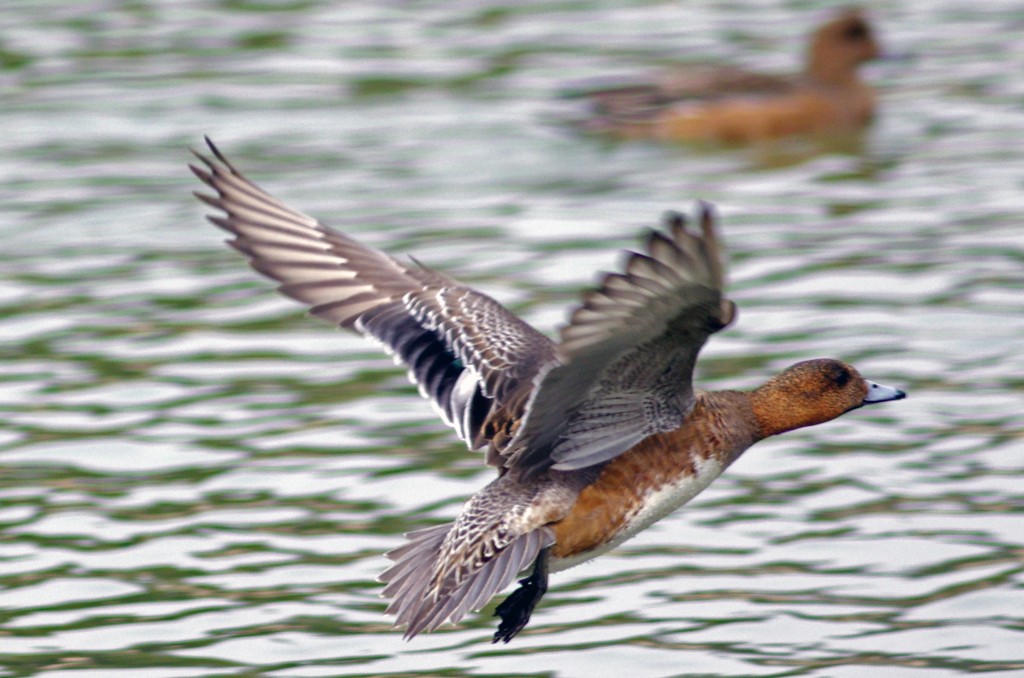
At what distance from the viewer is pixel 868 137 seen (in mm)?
12508

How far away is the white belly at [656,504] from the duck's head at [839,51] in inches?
314

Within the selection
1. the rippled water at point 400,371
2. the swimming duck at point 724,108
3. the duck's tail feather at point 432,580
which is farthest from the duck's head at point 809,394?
the swimming duck at point 724,108

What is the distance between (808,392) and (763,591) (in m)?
0.78

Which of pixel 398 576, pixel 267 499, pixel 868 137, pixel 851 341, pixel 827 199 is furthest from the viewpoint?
pixel 868 137

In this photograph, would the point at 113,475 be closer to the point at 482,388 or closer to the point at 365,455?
the point at 365,455

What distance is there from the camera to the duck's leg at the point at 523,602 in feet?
17.4

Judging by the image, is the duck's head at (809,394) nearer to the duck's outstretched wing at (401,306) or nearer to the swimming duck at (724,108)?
the duck's outstretched wing at (401,306)

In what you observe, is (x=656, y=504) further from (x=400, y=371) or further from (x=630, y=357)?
(x=400, y=371)

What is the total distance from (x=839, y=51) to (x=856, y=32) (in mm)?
235

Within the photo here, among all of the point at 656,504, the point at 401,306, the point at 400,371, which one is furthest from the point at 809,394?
the point at 400,371

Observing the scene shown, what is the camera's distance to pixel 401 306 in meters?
6.21

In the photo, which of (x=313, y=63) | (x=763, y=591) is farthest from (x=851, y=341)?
(x=313, y=63)

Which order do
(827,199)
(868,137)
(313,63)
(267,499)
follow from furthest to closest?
(313,63), (868,137), (827,199), (267,499)

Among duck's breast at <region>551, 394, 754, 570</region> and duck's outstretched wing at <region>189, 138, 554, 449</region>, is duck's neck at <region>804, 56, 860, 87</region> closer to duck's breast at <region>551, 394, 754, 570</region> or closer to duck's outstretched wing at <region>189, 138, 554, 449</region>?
duck's outstretched wing at <region>189, 138, 554, 449</region>
